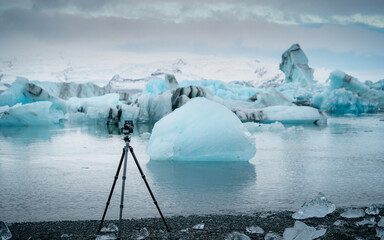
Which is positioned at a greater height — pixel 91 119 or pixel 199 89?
pixel 199 89

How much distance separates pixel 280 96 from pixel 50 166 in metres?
28.3

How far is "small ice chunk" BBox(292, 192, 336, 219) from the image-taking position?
436 centimetres

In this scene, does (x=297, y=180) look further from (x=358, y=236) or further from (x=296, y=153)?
(x=296, y=153)

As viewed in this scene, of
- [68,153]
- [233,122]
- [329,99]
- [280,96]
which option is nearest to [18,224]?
[233,122]

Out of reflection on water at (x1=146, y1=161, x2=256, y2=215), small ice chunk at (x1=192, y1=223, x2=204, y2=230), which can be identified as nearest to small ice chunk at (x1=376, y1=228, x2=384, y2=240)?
small ice chunk at (x1=192, y1=223, x2=204, y2=230)

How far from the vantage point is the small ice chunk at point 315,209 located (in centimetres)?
436

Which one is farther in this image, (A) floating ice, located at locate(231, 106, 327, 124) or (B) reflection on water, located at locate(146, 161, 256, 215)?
(A) floating ice, located at locate(231, 106, 327, 124)

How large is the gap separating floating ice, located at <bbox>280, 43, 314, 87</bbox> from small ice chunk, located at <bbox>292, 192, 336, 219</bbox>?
52131mm

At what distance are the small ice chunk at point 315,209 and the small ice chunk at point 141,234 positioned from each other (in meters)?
1.85

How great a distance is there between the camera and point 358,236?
3.52 metres

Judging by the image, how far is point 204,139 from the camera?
8.95 metres

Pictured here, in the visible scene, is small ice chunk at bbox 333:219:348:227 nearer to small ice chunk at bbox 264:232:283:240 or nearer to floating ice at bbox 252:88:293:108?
small ice chunk at bbox 264:232:283:240

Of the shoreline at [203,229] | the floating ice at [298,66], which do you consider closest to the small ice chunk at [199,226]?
the shoreline at [203,229]

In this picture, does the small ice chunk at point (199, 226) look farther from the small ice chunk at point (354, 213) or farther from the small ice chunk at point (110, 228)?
the small ice chunk at point (354, 213)
